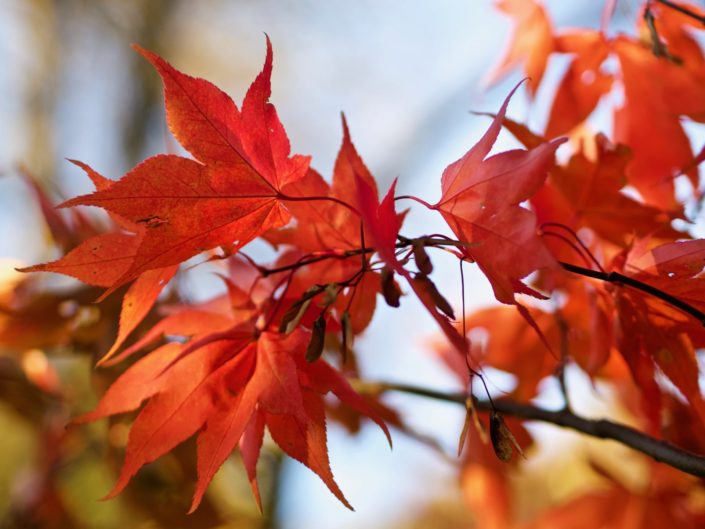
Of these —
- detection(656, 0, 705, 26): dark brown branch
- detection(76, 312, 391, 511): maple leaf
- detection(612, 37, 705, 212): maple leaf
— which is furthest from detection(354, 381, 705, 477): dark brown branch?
detection(656, 0, 705, 26): dark brown branch

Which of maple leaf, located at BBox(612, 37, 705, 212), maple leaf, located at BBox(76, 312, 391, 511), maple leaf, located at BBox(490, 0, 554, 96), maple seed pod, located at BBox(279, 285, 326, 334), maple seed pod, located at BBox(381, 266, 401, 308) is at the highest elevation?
maple leaf, located at BBox(490, 0, 554, 96)

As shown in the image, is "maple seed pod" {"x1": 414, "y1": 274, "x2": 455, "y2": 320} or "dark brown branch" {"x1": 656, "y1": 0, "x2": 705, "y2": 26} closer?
"maple seed pod" {"x1": 414, "y1": 274, "x2": 455, "y2": 320}

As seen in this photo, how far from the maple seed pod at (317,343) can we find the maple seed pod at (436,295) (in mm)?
74

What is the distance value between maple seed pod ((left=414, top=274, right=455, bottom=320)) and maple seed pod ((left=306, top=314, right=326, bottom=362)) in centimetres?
7

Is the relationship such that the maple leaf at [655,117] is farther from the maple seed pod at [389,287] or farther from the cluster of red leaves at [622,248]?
the maple seed pod at [389,287]

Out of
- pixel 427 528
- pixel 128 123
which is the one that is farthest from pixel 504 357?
pixel 128 123

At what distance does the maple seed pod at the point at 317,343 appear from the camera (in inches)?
18.3

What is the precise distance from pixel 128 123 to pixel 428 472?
237 cm

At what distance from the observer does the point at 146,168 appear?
0.44 meters

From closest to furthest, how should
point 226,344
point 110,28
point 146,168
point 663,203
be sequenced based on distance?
point 146,168 < point 226,344 < point 663,203 < point 110,28

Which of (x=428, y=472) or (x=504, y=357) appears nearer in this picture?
(x=504, y=357)

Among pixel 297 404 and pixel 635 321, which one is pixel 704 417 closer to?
pixel 635 321

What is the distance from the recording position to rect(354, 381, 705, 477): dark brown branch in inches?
20.4

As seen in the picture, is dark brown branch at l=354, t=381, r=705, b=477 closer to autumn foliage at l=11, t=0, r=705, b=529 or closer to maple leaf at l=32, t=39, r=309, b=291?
autumn foliage at l=11, t=0, r=705, b=529
